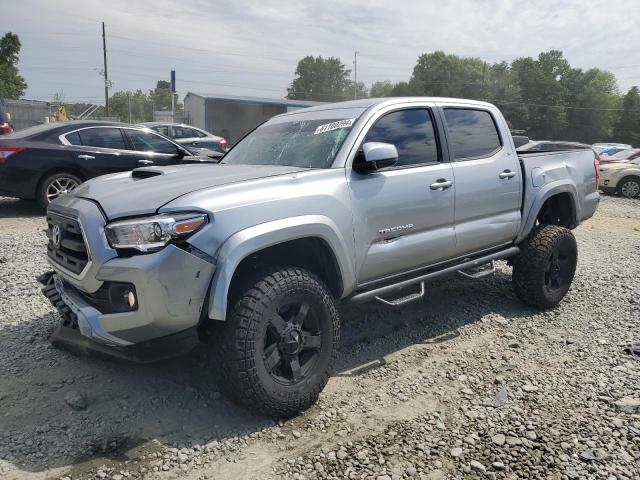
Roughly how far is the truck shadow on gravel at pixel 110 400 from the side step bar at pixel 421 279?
0.58 metres

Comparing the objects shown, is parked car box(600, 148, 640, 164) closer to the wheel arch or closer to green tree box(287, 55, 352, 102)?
the wheel arch

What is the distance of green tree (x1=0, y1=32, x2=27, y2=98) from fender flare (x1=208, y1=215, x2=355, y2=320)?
1862 inches

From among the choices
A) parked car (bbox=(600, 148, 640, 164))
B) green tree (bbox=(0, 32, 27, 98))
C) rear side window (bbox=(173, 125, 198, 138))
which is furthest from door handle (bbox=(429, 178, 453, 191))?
green tree (bbox=(0, 32, 27, 98))

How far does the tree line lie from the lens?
6206cm

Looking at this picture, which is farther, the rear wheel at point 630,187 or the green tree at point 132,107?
the green tree at point 132,107

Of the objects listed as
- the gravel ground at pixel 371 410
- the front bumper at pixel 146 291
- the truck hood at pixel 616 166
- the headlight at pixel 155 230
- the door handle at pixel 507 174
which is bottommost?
the gravel ground at pixel 371 410

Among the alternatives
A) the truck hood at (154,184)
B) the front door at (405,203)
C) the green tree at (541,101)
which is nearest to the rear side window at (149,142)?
the truck hood at (154,184)

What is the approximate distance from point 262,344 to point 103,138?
690 centimetres

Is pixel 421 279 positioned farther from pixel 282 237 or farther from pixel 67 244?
pixel 67 244

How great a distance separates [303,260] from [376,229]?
0.54 meters

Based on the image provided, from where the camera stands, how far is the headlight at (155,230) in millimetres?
2584

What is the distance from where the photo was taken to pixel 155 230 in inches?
102

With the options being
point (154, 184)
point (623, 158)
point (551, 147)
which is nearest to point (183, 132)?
point (551, 147)

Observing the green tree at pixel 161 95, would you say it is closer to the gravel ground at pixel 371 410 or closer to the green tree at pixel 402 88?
the green tree at pixel 402 88
